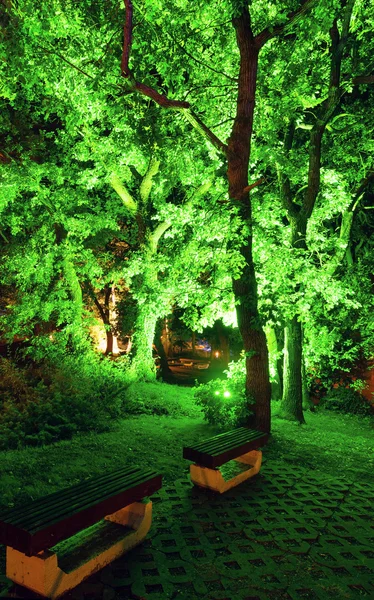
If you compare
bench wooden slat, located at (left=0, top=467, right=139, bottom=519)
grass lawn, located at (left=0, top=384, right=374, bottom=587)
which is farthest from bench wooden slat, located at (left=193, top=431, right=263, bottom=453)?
bench wooden slat, located at (left=0, top=467, right=139, bottom=519)

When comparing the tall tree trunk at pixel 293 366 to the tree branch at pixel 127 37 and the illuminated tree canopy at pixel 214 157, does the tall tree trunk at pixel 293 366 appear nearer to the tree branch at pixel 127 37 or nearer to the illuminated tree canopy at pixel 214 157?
the illuminated tree canopy at pixel 214 157

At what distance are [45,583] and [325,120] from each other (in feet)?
35.1

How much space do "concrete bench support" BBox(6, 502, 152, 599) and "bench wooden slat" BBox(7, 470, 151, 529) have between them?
0.29 m

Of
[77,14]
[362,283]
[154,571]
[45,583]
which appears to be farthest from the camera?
[362,283]

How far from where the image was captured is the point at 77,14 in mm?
9391

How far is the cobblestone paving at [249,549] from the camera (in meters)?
3.88

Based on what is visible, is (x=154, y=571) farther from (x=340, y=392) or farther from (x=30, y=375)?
(x=340, y=392)

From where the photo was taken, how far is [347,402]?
48.6 feet

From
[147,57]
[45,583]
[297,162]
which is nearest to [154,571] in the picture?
[45,583]

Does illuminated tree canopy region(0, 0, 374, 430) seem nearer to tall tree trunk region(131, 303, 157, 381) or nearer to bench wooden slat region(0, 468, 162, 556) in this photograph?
tall tree trunk region(131, 303, 157, 381)

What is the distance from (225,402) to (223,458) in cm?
358

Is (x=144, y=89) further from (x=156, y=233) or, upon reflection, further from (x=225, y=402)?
(x=156, y=233)

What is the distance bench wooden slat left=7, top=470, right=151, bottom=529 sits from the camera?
3.62 m

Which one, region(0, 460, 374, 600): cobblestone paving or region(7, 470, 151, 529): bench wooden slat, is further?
region(0, 460, 374, 600): cobblestone paving
